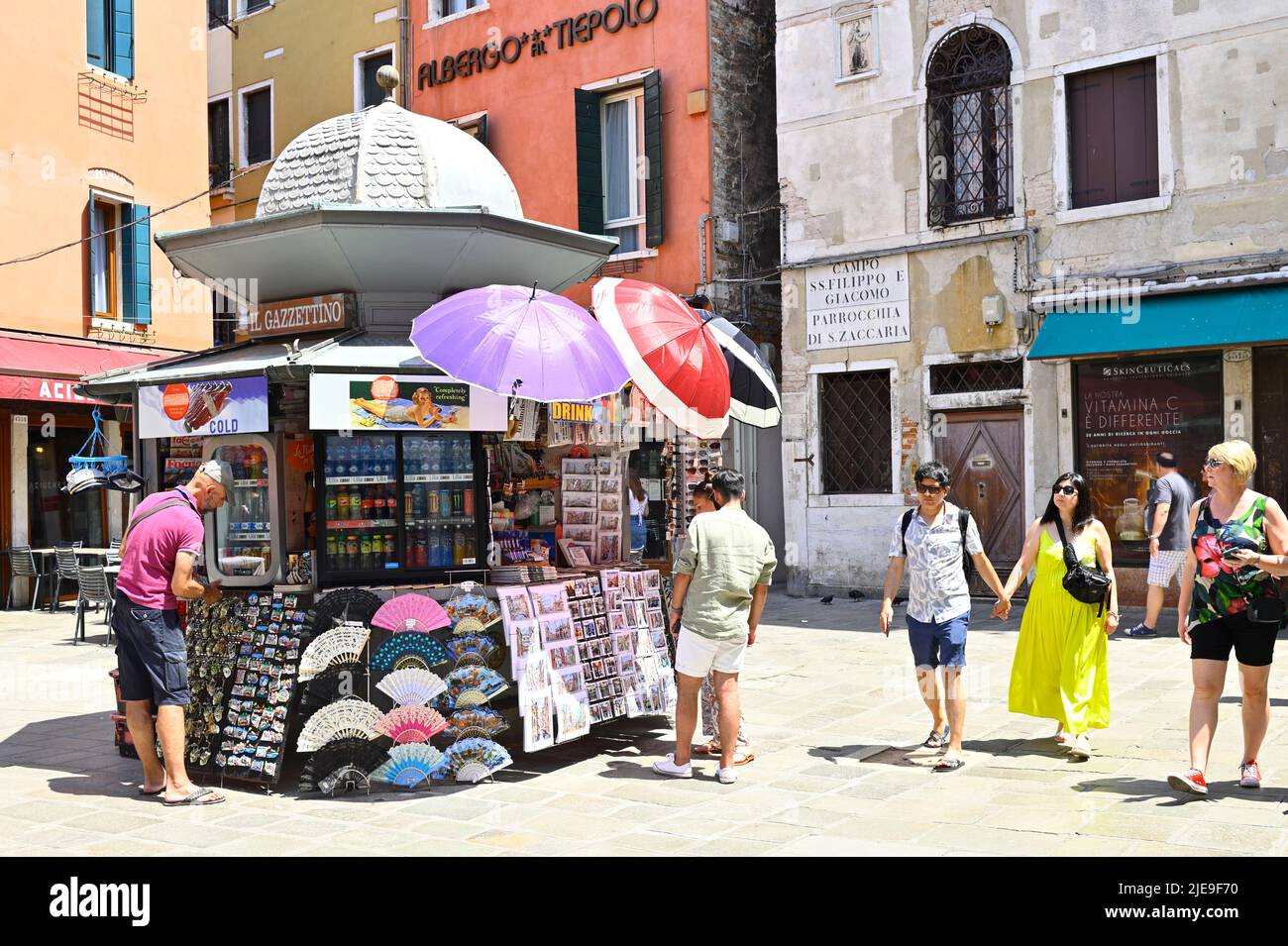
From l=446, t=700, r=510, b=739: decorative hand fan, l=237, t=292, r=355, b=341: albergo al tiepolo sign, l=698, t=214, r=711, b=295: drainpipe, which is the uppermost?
l=698, t=214, r=711, b=295: drainpipe

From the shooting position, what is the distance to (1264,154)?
487 inches

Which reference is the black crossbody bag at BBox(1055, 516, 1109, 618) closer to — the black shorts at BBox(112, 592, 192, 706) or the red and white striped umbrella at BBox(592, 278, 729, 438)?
the red and white striped umbrella at BBox(592, 278, 729, 438)

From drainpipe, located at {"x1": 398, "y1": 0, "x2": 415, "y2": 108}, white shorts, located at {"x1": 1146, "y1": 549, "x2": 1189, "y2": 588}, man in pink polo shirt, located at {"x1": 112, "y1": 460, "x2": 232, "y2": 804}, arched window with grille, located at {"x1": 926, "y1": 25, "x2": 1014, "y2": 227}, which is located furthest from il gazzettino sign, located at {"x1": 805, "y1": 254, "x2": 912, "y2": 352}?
man in pink polo shirt, located at {"x1": 112, "y1": 460, "x2": 232, "y2": 804}

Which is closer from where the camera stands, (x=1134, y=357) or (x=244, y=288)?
(x=244, y=288)

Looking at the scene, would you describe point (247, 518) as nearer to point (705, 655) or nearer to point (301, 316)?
point (301, 316)

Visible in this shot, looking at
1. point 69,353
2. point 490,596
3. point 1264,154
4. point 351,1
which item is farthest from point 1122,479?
point 351,1

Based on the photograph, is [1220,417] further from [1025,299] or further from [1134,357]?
[1025,299]

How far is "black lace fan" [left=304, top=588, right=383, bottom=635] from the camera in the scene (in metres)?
6.63

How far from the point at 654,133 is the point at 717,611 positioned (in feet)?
38.9

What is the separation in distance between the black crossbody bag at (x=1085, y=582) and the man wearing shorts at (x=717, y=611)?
5.74 feet

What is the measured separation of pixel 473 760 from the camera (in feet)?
21.8

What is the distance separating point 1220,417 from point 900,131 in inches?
202

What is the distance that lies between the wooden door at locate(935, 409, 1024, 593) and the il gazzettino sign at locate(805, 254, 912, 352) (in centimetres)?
138

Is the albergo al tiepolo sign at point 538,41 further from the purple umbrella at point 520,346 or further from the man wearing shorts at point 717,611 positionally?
the man wearing shorts at point 717,611
